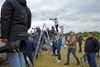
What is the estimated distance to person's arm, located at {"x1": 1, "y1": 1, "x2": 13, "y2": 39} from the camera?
5828mm

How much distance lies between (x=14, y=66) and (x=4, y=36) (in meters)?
0.54

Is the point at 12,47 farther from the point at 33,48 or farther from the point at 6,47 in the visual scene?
the point at 33,48

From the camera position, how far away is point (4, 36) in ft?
19.0

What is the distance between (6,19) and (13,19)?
0.73 ft

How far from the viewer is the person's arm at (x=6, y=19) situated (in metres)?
5.83

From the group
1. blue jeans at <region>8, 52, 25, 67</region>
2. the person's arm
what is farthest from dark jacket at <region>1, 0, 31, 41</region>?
blue jeans at <region>8, 52, 25, 67</region>

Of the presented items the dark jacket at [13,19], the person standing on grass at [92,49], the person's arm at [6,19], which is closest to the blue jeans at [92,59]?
the person standing on grass at [92,49]

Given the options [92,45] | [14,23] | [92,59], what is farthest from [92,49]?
[14,23]

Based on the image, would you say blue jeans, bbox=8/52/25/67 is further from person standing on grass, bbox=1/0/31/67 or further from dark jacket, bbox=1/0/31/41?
dark jacket, bbox=1/0/31/41

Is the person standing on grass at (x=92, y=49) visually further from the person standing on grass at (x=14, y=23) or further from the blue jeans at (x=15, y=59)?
the blue jeans at (x=15, y=59)

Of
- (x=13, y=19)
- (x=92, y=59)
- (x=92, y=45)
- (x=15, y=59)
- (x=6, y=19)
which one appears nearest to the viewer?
(x=15, y=59)

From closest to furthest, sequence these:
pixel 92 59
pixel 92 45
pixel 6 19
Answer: pixel 6 19 < pixel 92 59 < pixel 92 45

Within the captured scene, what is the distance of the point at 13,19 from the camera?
19.8 ft

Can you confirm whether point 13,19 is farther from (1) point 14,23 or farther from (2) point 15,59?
(2) point 15,59
